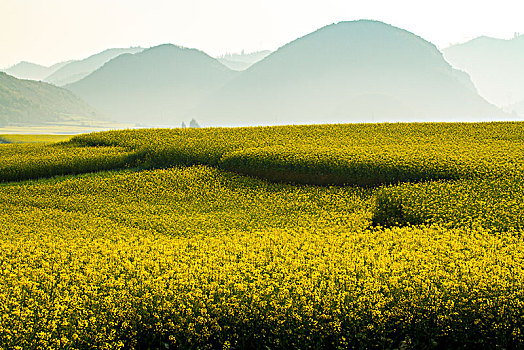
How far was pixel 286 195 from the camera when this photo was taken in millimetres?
13812

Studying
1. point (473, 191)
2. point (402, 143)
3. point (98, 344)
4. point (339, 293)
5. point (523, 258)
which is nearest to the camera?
point (98, 344)

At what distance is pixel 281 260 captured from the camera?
6297 mm

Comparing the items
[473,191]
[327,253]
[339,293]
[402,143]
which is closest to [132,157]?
[402,143]

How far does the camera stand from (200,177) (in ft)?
51.2

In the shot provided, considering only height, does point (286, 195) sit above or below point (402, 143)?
below

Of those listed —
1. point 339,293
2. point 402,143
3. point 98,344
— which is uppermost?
point 402,143

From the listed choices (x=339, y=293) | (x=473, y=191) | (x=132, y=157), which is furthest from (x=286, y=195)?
(x=339, y=293)

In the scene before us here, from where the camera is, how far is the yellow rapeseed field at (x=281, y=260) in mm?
5121

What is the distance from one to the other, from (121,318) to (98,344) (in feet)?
1.06

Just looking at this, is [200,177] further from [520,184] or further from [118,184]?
[520,184]

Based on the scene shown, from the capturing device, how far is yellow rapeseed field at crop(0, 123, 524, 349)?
5121 millimetres

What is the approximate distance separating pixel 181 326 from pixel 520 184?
9.83m

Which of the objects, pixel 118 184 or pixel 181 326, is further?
pixel 118 184

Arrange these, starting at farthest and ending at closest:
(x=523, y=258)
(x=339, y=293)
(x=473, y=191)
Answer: (x=473, y=191) → (x=523, y=258) → (x=339, y=293)
